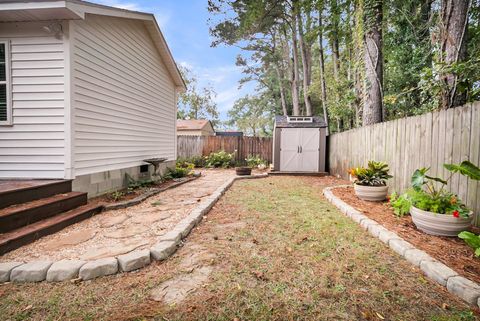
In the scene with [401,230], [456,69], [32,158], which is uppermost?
[456,69]

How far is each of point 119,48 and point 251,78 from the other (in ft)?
57.5

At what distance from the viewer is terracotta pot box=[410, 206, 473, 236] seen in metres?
2.47

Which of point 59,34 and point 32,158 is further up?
point 59,34

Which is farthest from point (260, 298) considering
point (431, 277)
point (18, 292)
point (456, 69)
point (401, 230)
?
point (456, 69)

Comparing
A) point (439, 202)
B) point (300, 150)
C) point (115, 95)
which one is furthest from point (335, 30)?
point (439, 202)

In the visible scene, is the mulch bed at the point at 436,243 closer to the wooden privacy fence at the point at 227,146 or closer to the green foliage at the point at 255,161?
the green foliage at the point at 255,161

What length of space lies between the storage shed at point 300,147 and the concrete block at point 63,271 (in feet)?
26.3

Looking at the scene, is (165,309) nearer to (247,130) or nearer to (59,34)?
(59,34)

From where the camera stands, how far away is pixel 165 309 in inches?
60.7

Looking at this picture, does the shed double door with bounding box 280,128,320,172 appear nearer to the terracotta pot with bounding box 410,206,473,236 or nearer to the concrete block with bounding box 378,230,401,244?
the terracotta pot with bounding box 410,206,473,236

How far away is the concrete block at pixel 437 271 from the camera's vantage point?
177cm

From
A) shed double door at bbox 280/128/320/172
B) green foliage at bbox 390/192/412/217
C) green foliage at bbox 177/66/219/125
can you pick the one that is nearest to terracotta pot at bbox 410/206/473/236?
green foliage at bbox 390/192/412/217

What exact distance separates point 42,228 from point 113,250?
1.13 metres

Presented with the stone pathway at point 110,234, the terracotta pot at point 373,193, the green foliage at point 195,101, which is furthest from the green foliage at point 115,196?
the green foliage at point 195,101
